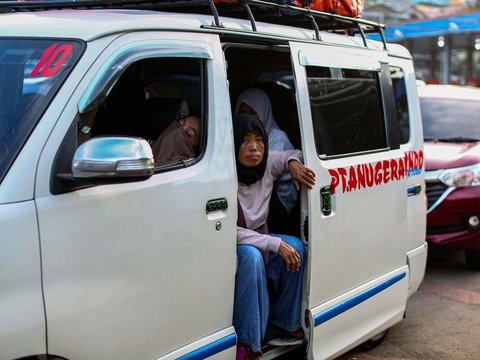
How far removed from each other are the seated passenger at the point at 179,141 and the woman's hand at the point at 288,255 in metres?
0.74

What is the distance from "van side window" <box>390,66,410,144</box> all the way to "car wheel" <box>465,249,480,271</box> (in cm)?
252

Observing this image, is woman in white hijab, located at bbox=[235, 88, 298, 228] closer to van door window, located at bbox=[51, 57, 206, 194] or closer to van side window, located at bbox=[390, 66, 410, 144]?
van door window, located at bbox=[51, 57, 206, 194]

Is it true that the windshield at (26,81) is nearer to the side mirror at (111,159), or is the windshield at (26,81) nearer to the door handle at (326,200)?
the side mirror at (111,159)

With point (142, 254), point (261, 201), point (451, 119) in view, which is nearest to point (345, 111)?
point (261, 201)

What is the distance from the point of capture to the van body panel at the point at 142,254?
7.70 ft

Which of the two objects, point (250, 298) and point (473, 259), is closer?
point (250, 298)

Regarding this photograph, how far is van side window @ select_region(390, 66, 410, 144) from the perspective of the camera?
4.79 metres

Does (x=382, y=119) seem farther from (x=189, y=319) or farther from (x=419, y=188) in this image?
(x=189, y=319)

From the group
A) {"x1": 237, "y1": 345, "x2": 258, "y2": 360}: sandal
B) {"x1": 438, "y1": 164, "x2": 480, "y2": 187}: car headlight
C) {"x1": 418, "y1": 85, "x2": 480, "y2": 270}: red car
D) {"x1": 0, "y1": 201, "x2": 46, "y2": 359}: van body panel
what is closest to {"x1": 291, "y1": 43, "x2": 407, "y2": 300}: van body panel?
{"x1": 237, "y1": 345, "x2": 258, "y2": 360}: sandal

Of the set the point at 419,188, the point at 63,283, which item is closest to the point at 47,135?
the point at 63,283

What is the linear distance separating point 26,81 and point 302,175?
5.14 ft

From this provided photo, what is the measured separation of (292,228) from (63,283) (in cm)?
183

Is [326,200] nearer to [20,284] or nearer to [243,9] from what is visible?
[243,9]

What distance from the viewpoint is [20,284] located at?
7.27 feet
